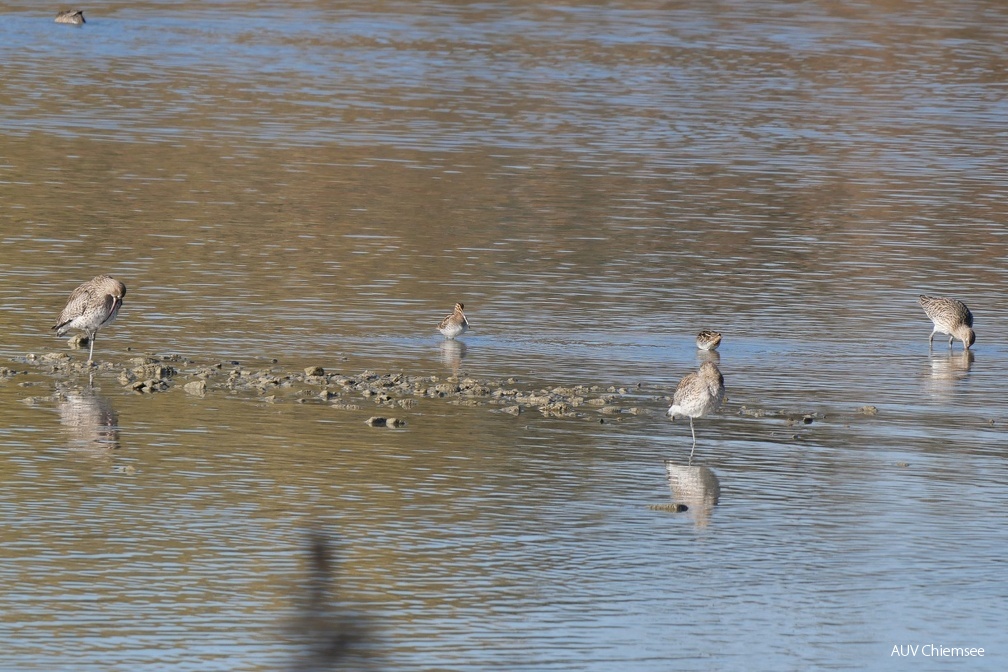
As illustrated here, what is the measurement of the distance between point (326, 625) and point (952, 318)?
1430 cm

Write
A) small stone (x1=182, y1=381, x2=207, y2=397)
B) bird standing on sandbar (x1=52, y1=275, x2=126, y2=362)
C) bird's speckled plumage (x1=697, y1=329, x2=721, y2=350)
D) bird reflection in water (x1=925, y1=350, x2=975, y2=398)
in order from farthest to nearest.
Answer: bird's speckled plumage (x1=697, y1=329, x2=721, y2=350), bird reflection in water (x1=925, y1=350, x2=975, y2=398), bird standing on sandbar (x1=52, y1=275, x2=126, y2=362), small stone (x1=182, y1=381, x2=207, y2=397)

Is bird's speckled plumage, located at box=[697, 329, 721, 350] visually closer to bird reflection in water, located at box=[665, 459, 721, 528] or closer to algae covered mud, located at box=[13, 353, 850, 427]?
algae covered mud, located at box=[13, 353, 850, 427]

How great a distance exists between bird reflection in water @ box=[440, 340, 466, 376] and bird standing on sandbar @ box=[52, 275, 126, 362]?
277cm

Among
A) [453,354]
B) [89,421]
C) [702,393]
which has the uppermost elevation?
[453,354]

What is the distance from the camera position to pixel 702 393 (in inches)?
540

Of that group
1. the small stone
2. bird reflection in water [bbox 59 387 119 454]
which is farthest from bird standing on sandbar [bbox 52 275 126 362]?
the small stone

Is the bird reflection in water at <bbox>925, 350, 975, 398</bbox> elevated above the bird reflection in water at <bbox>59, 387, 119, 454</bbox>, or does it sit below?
above

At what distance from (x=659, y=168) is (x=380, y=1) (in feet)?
110

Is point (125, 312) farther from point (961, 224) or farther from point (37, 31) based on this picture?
point (37, 31)

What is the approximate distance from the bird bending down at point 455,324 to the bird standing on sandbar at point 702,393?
376cm

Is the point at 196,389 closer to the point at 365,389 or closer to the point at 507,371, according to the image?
the point at 365,389

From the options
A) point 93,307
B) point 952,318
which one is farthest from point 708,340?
point 93,307

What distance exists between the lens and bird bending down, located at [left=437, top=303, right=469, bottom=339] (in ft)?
56.9

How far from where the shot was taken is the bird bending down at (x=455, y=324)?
682 inches
